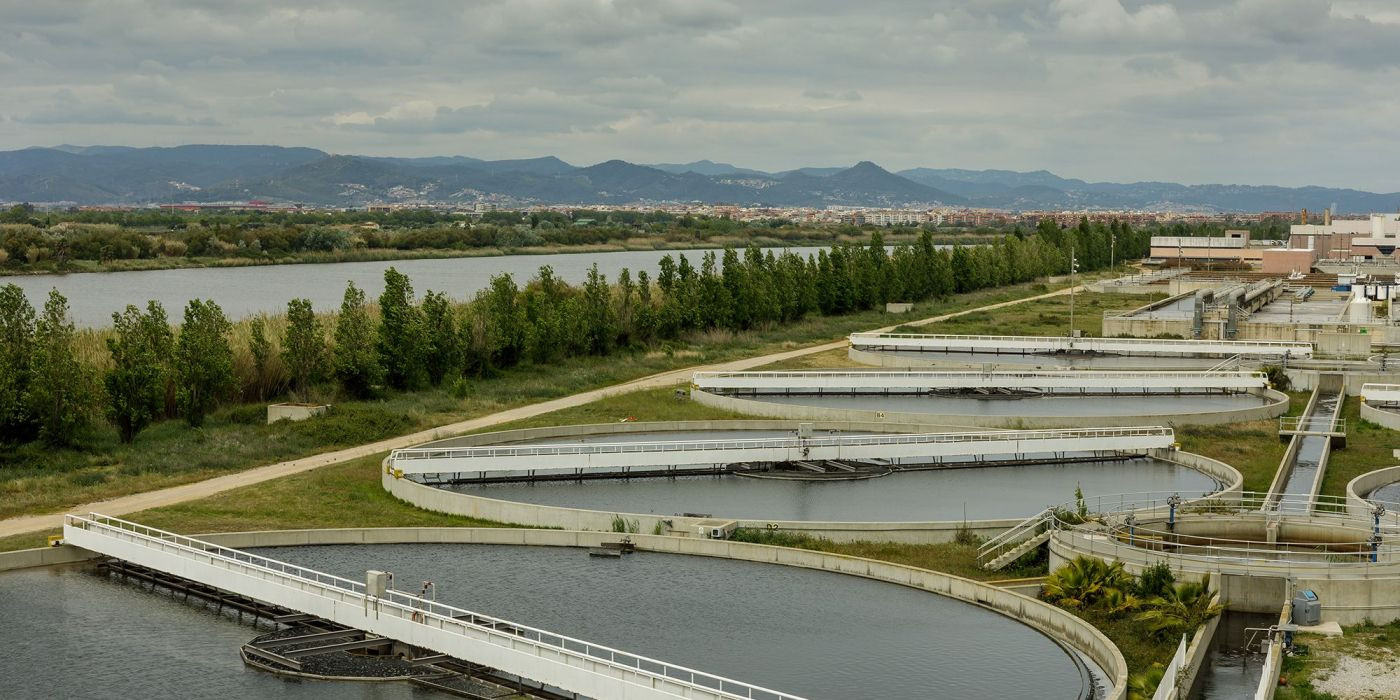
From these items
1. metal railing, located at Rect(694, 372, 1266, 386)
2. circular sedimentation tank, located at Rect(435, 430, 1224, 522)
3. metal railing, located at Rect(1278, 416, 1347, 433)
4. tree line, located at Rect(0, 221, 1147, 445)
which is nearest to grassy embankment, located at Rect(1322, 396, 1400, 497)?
metal railing, located at Rect(1278, 416, 1347, 433)

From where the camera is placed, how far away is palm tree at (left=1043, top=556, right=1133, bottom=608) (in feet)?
106

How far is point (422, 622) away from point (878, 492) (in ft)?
66.7

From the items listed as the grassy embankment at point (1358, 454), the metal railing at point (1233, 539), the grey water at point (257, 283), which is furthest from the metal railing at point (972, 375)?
the grey water at point (257, 283)

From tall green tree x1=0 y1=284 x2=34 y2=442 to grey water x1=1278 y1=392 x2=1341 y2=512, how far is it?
1644 inches

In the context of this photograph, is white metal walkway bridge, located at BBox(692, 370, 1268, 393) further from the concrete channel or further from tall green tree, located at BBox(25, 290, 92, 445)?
tall green tree, located at BBox(25, 290, 92, 445)

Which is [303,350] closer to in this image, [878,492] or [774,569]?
[878,492]

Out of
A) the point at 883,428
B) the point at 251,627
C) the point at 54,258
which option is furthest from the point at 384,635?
the point at 54,258

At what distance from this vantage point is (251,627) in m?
33.4

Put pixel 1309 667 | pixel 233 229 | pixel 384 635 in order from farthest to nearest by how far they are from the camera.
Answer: pixel 233 229, pixel 384 635, pixel 1309 667

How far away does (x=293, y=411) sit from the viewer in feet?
189

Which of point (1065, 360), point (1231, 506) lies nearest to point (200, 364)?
point (1231, 506)

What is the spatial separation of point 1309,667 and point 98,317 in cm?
8512

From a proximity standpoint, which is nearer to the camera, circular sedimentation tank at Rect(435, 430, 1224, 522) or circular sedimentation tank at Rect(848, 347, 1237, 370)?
circular sedimentation tank at Rect(435, 430, 1224, 522)

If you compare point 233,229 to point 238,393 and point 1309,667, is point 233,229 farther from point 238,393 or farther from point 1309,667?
point 1309,667
